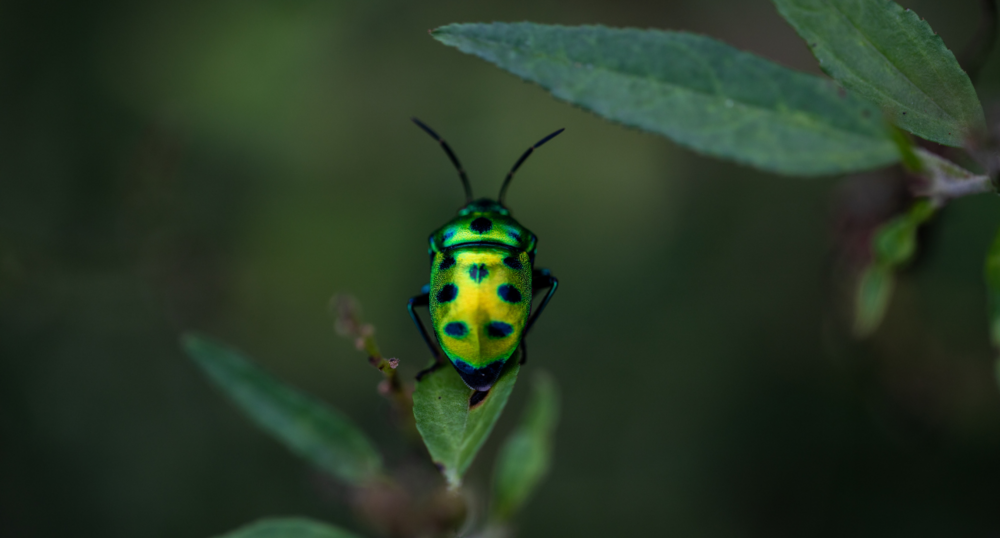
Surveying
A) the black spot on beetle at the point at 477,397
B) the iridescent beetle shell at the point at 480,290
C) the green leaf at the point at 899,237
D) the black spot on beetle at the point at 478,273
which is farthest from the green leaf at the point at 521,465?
the green leaf at the point at 899,237

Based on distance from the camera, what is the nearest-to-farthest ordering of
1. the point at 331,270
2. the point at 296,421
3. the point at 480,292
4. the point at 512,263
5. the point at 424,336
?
the point at 480,292, the point at 512,263, the point at 424,336, the point at 296,421, the point at 331,270

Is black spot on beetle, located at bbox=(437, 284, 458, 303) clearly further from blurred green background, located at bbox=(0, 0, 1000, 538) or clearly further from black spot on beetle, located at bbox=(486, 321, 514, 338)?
blurred green background, located at bbox=(0, 0, 1000, 538)

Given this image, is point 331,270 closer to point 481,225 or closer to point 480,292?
point 481,225

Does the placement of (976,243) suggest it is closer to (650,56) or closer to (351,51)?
(650,56)

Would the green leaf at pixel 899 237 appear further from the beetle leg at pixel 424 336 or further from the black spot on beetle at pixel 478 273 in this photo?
the beetle leg at pixel 424 336

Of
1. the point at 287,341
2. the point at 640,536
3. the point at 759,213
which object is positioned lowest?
the point at 640,536

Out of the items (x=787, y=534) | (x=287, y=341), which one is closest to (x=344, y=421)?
(x=287, y=341)

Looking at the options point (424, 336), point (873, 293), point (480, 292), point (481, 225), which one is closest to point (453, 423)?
point (480, 292)
